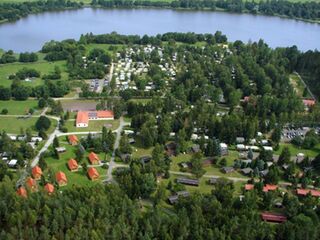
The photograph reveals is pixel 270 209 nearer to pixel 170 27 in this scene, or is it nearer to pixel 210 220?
pixel 210 220

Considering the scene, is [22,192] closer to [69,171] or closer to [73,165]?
[69,171]

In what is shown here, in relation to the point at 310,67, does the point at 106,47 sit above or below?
below

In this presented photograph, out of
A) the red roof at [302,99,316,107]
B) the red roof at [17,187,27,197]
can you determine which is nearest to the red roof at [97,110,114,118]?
the red roof at [17,187,27,197]

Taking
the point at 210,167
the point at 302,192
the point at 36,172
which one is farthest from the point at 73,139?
the point at 302,192

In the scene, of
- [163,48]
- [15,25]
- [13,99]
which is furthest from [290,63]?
[15,25]

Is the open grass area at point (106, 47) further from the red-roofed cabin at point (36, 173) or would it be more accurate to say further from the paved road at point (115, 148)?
the red-roofed cabin at point (36, 173)

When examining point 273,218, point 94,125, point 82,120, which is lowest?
point 273,218

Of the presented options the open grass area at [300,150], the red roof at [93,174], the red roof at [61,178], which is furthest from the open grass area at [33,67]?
the open grass area at [300,150]

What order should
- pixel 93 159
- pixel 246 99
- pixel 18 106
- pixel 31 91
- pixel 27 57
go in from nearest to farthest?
pixel 93 159 → pixel 18 106 → pixel 246 99 → pixel 31 91 → pixel 27 57

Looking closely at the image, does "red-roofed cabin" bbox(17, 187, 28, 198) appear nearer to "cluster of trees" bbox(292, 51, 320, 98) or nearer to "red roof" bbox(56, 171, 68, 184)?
"red roof" bbox(56, 171, 68, 184)
